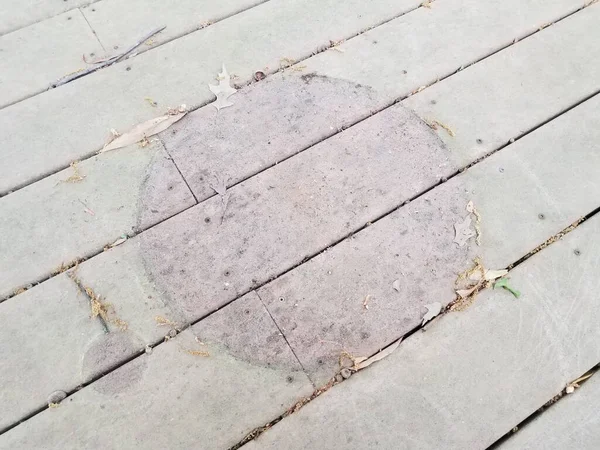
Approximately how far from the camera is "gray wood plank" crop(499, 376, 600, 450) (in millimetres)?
1643

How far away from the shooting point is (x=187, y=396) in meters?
1.69

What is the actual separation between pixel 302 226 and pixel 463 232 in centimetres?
62

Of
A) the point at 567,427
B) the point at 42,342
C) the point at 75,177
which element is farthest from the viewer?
the point at 75,177

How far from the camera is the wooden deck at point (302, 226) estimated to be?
1.68m

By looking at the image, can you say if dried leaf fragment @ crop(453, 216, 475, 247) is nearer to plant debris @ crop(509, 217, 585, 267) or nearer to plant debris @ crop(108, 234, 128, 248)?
plant debris @ crop(509, 217, 585, 267)

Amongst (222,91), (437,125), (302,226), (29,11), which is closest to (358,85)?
(437,125)

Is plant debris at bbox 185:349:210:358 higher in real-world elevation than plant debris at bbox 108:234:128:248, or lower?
lower

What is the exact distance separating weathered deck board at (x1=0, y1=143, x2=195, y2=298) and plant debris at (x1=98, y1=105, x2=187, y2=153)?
0.14 ft

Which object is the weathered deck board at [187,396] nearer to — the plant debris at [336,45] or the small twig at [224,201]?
the small twig at [224,201]

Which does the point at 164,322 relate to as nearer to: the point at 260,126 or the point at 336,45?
the point at 260,126

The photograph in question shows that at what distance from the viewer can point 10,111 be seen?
7.57 ft

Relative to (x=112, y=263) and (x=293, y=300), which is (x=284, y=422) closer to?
(x=293, y=300)

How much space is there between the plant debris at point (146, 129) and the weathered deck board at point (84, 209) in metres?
0.04

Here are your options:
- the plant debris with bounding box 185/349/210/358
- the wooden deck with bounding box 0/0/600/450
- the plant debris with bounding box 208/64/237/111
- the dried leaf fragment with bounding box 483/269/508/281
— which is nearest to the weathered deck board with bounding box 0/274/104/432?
the wooden deck with bounding box 0/0/600/450
